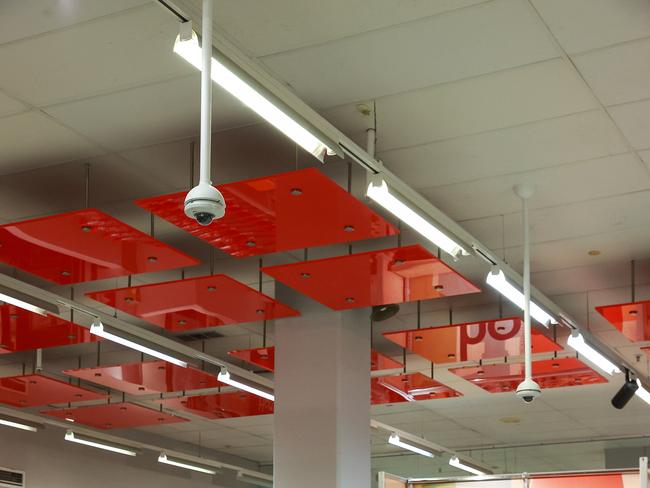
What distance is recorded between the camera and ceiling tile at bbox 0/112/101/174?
7.68 m

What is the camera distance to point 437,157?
27.1 ft

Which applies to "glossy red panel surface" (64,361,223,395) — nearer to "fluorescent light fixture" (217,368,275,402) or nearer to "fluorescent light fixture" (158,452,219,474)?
"fluorescent light fixture" (217,368,275,402)

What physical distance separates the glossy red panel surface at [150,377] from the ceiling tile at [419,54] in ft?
20.0

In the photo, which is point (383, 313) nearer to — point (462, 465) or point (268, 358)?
point (268, 358)

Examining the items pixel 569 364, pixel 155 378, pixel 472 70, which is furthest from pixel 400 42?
pixel 155 378

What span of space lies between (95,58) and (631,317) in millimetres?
5650

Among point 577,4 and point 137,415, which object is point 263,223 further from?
point 137,415

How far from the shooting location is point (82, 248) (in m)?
8.53

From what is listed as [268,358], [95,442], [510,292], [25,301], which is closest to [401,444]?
[268,358]

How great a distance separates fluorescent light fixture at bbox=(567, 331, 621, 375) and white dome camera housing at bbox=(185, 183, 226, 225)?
6.69 metres

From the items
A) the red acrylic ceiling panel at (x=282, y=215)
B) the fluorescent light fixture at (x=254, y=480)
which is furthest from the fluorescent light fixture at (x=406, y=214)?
the fluorescent light fixture at (x=254, y=480)

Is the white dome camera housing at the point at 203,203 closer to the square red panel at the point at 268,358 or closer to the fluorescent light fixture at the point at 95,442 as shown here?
the square red panel at the point at 268,358

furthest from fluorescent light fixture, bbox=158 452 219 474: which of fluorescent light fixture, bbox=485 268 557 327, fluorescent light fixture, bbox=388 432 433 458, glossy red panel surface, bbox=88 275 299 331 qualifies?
fluorescent light fixture, bbox=485 268 557 327

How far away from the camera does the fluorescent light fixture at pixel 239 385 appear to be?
12445mm
